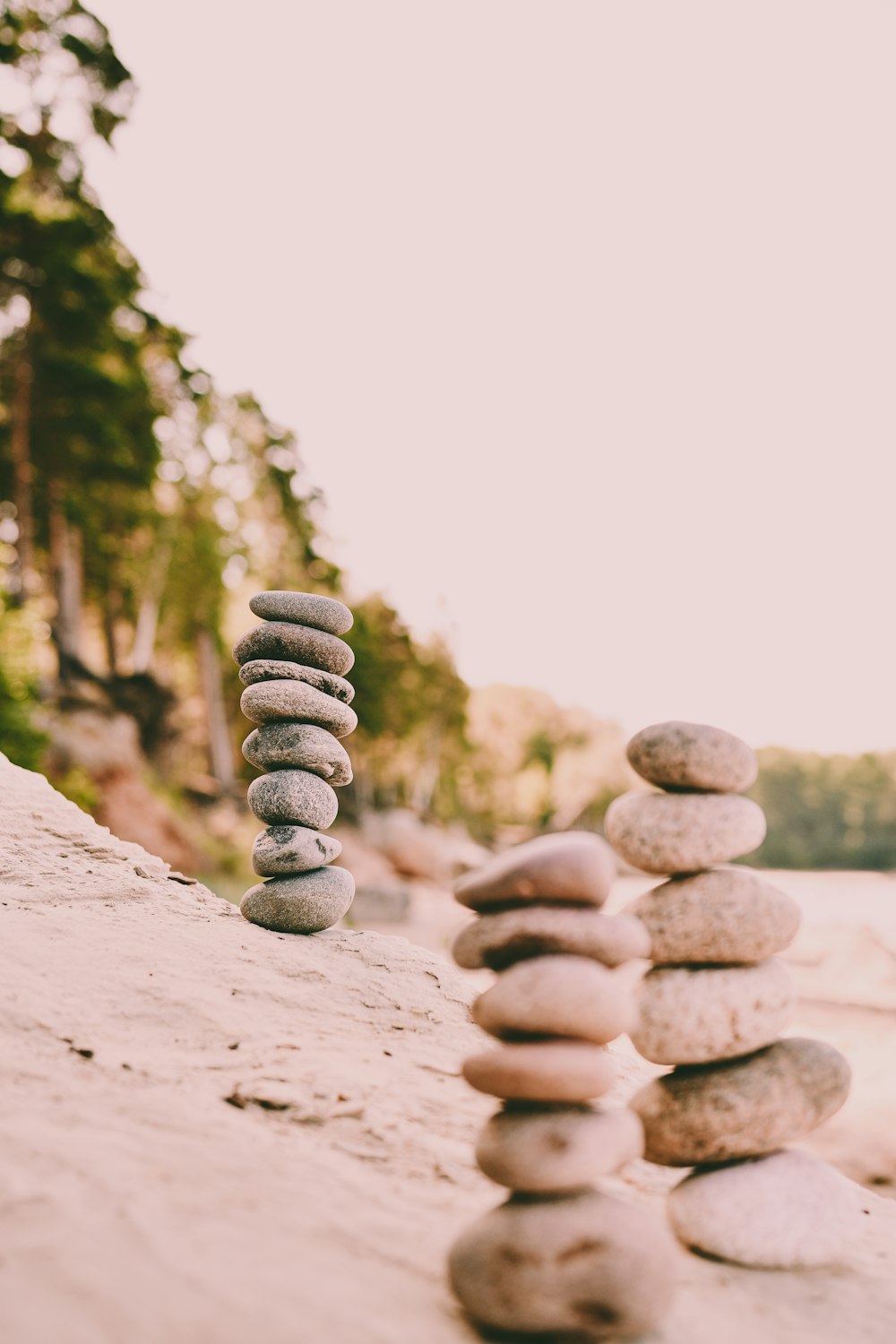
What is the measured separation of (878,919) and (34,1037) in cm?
1400

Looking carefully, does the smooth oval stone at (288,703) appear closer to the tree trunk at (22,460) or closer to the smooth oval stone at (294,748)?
the smooth oval stone at (294,748)

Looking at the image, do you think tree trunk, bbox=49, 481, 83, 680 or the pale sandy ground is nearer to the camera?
the pale sandy ground

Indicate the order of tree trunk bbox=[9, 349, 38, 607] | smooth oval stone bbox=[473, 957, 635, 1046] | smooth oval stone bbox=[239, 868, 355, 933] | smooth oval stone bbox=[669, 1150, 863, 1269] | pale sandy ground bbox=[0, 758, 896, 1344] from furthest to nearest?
tree trunk bbox=[9, 349, 38, 607], smooth oval stone bbox=[239, 868, 355, 933], smooth oval stone bbox=[669, 1150, 863, 1269], smooth oval stone bbox=[473, 957, 635, 1046], pale sandy ground bbox=[0, 758, 896, 1344]

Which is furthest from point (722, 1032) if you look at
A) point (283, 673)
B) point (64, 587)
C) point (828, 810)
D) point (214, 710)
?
point (828, 810)

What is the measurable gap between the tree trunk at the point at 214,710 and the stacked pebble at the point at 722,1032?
2158 centimetres

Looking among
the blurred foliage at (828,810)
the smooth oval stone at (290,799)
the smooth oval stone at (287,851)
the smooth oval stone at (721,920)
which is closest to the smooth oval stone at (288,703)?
the smooth oval stone at (290,799)

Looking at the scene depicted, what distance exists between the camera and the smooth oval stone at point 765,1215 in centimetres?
313

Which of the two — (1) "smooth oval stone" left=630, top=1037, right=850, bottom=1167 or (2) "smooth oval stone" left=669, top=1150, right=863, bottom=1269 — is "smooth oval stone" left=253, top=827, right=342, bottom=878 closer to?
(1) "smooth oval stone" left=630, top=1037, right=850, bottom=1167

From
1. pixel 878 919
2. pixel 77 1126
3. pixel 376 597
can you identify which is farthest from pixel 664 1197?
pixel 376 597

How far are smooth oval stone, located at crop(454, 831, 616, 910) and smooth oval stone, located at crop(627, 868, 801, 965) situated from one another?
0.60m

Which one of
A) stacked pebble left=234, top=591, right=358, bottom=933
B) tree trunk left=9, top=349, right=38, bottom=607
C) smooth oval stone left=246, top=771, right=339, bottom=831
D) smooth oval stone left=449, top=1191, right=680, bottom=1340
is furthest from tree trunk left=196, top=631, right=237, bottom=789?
smooth oval stone left=449, top=1191, right=680, bottom=1340

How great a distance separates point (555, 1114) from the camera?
271 centimetres

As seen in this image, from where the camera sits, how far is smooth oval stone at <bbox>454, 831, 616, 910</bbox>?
113 inches

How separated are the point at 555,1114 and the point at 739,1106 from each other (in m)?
0.98
